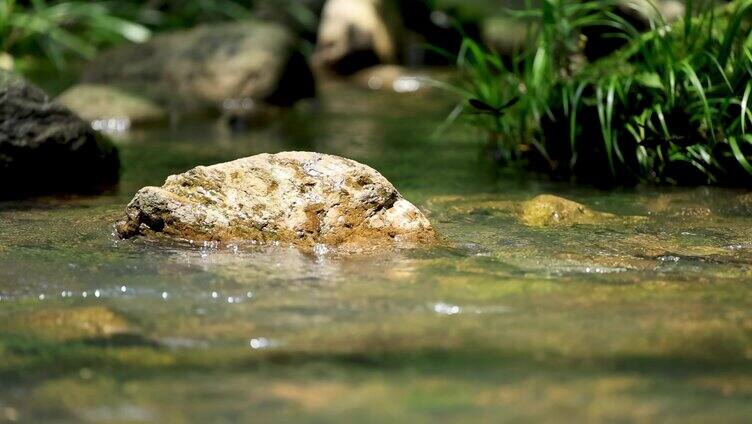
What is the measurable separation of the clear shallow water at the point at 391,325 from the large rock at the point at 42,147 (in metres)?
0.74

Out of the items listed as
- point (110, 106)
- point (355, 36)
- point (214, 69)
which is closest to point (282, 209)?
point (110, 106)

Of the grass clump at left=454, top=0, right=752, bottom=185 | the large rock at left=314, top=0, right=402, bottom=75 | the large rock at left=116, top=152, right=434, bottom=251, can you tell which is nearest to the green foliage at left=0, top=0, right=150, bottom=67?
the large rock at left=314, top=0, right=402, bottom=75

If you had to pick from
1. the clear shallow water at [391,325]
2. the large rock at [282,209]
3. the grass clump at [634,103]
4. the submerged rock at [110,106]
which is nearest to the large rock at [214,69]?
the submerged rock at [110,106]

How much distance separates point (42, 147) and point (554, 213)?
88.6 inches

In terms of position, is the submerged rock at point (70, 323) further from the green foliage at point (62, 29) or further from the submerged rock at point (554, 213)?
the green foliage at point (62, 29)

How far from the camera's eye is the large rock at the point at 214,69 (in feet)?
29.0

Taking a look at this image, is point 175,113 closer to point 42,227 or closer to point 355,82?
point 355,82

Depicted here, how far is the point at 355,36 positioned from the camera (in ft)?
38.6

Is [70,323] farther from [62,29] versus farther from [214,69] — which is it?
[62,29]

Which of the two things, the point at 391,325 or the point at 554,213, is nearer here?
the point at 391,325

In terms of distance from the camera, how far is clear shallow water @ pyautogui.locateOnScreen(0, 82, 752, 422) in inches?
78.5

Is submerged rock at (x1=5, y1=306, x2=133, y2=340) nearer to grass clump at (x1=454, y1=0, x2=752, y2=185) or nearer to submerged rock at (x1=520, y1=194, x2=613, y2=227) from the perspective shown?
submerged rock at (x1=520, y1=194, x2=613, y2=227)

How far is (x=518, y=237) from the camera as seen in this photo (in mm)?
3488

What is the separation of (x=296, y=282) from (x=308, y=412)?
0.89m
